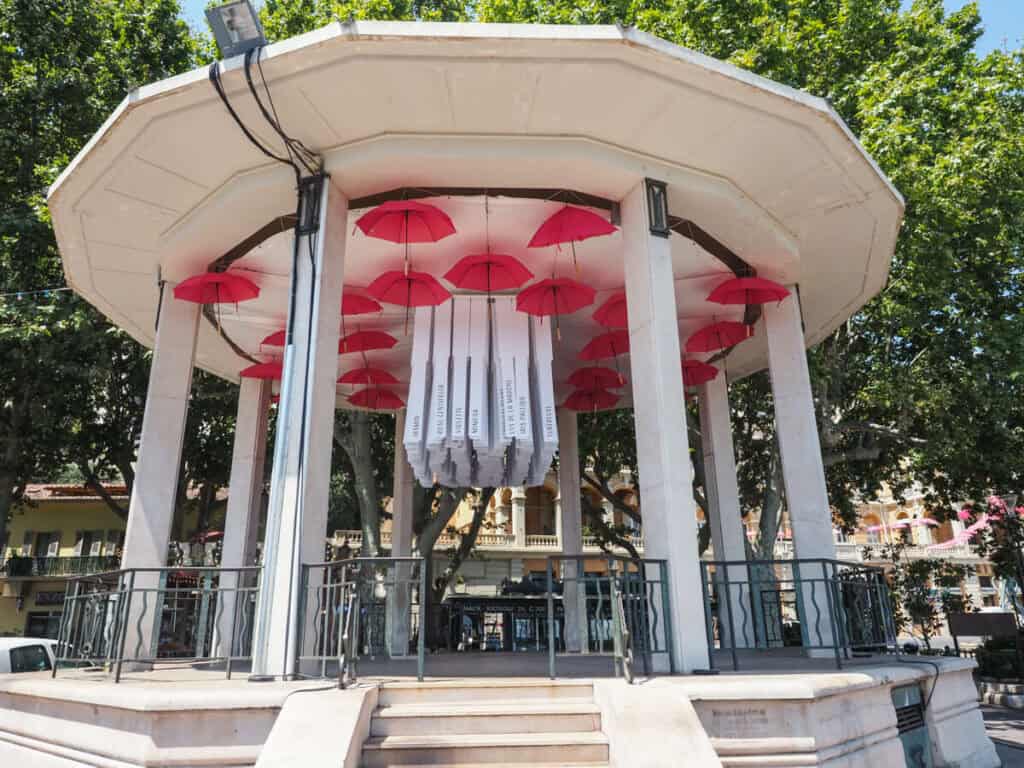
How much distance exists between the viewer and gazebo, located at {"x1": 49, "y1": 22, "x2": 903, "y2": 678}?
6.40m

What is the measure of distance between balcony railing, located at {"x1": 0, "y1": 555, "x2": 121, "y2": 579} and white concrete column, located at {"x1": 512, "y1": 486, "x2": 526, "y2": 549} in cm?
1836

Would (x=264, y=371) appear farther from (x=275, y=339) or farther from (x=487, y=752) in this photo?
(x=487, y=752)

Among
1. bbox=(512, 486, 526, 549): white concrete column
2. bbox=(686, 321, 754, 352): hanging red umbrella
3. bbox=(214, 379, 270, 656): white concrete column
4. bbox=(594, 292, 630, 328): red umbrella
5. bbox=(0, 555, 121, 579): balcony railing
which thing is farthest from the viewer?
bbox=(512, 486, 526, 549): white concrete column

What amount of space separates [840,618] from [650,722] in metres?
3.56

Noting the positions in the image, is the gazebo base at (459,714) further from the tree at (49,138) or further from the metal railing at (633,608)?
the tree at (49,138)

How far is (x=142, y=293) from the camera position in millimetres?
10133

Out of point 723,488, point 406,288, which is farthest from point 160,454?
point 723,488

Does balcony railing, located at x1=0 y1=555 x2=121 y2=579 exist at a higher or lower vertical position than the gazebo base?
higher

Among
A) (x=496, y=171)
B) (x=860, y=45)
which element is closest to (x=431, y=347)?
(x=496, y=171)

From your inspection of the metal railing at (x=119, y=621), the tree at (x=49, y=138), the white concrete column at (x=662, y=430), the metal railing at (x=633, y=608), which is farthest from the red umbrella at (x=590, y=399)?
the tree at (x=49, y=138)

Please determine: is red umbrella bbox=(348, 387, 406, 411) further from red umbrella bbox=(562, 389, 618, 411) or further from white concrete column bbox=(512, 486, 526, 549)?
white concrete column bbox=(512, 486, 526, 549)

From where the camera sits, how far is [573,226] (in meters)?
7.67

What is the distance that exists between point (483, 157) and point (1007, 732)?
39.9ft

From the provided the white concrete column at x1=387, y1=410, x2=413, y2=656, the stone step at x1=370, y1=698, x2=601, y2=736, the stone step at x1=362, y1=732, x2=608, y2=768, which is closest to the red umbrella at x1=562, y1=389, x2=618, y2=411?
the white concrete column at x1=387, y1=410, x2=413, y2=656
